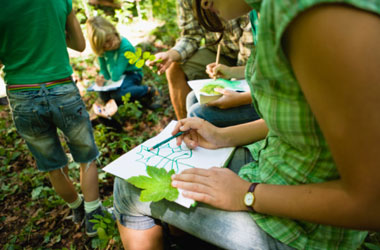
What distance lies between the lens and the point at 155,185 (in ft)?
2.61

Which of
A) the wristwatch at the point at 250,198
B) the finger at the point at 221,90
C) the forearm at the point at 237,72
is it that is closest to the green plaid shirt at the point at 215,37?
the forearm at the point at 237,72

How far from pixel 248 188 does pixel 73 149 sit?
1.36 meters

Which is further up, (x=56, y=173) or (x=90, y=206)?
(x=56, y=173)

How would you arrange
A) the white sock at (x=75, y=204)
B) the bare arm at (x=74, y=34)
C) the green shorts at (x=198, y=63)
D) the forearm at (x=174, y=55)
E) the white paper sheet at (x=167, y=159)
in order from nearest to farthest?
1. the white paper sheet at (x=167, y=159)
2. the bare arm at (x=74, y=34)
3. the white sock at (x=75, y=204)
4. the forearm at (x=174, y=55)
5. the green shorts at (x=198, y=63)

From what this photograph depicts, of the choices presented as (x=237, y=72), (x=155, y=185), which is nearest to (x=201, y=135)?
(x=155, y=185)

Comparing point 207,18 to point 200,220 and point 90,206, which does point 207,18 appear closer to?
point 200,220

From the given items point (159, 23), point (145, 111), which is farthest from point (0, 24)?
point (159, 23)

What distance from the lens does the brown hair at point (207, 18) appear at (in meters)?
1.04

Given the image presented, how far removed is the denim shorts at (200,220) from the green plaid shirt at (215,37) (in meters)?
1.31

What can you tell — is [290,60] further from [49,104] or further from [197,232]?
[49,104]

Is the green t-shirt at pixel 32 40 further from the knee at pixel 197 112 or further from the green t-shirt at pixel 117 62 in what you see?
the green t-shirt at pixel 117 62

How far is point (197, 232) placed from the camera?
763 millimetres

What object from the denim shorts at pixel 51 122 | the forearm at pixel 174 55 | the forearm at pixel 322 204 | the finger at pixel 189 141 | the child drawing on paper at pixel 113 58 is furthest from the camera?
the child drawing on paper at pixel 113 58

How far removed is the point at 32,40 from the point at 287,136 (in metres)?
1.48
